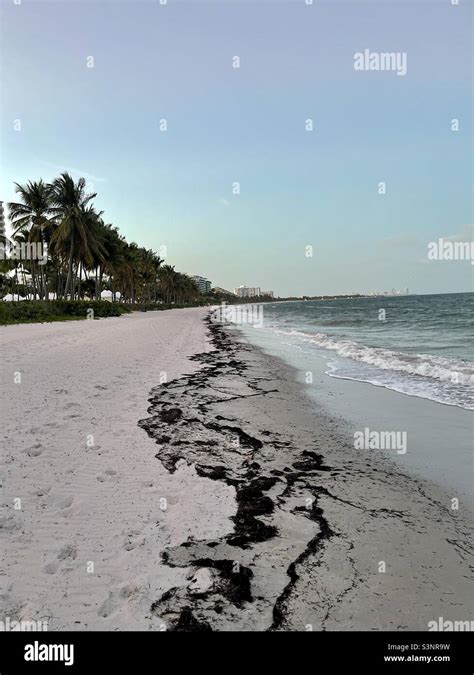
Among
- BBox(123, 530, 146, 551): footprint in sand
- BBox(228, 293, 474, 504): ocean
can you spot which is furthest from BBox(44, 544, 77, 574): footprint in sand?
BBox(228, 293, 474, 504): ocean

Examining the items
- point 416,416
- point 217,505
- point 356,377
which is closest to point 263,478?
point 217,505

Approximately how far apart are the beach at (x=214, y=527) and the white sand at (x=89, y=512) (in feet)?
0.05

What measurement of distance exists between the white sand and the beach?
0.05 ft

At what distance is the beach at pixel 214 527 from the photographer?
2.75m

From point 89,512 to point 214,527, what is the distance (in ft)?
3.98

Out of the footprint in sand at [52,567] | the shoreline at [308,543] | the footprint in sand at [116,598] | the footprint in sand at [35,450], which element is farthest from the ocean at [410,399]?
the footprint in sand at [35,450]

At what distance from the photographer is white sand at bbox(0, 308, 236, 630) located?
2.78m

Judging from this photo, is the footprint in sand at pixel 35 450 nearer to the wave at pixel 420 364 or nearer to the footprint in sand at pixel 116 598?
the footprint in sand at pixel 116 598
